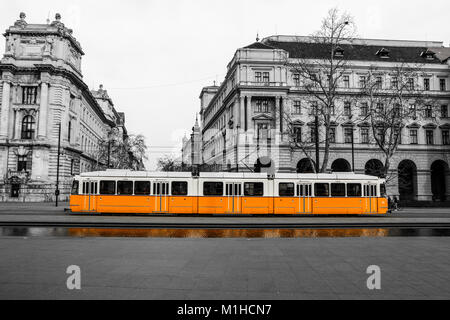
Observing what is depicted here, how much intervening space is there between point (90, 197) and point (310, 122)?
115 feet

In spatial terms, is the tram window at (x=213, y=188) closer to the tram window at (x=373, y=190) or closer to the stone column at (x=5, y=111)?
the tram window at (x=373, y=190)

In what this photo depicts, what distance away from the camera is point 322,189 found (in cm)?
2208

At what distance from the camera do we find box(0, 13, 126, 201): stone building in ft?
151

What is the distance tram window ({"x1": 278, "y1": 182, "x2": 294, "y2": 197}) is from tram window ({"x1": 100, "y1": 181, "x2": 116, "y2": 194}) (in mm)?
11204

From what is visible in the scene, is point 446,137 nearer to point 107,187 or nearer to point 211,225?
point 211,225

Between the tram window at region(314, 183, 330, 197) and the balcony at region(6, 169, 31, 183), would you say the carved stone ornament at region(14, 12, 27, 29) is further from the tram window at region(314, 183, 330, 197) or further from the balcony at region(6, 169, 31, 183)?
the tram window at region(314, 183, 330, 197)

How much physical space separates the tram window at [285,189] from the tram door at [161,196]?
767cm

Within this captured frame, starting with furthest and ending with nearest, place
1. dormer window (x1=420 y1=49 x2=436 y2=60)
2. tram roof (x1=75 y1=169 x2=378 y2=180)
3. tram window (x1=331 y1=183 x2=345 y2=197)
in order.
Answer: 1. dormer window (x1=420 y1=49 x2=436 y2=60)
2. tram window (x1=331 y1=183 x2=345 y2=197)
3. tram roof (x1=75 y1=169 x2=378 y2=180)

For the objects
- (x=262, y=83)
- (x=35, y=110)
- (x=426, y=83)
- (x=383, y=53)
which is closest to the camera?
(x=262, y=83)

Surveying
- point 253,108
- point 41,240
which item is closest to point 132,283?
point 41,240

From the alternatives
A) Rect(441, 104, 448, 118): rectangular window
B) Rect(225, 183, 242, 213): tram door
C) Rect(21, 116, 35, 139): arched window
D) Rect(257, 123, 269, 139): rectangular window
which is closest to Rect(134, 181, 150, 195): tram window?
Rect(225, 183, 242, 213): tram door

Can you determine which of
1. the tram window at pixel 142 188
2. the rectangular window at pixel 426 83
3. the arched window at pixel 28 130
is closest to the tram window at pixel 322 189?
the tram window at pixel 142 188

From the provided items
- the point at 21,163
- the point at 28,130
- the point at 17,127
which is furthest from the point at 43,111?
the point at 21,163
